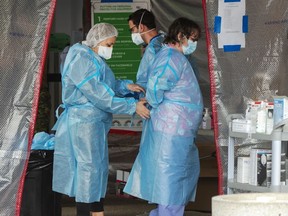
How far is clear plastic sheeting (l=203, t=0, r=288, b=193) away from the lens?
22.7ft

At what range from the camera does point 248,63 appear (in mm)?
6996

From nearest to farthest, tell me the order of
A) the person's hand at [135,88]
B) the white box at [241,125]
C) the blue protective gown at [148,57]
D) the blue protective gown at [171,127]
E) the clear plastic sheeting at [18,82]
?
the white box at [241,125] < the clear plastic sheeting at [18,82] < the blue protective gown at [171,127] < the person's hand at [135,88] < the blue protective gown at [148,57]

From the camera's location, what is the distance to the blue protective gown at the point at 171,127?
6859 mm

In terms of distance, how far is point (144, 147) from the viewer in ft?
23.2

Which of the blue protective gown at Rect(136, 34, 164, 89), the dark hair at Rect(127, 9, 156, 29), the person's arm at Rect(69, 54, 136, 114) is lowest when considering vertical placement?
the person's arm at Rect(69, 54, 136, 114)

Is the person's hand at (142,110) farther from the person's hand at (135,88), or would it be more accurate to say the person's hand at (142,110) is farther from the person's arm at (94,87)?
the person's hand at (135,88)

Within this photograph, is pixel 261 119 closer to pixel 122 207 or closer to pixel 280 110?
pixel 280 110

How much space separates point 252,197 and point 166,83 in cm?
266

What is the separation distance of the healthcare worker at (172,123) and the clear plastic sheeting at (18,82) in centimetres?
88

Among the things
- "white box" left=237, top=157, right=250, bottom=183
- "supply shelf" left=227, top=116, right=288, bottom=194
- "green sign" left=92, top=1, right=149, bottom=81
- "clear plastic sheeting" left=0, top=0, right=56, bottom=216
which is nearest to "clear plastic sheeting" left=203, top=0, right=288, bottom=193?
"white box" left=237, top=157, right=250, bottom=183

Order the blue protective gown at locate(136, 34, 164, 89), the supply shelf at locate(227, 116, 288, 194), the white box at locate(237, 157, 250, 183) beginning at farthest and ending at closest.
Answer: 1. the blue protective gown at locate(136, 34, 164, 89)
2. the white box at locate(237, 157, 250, 183)
3. the supply shelf at locate(227, 116, 288, 194)

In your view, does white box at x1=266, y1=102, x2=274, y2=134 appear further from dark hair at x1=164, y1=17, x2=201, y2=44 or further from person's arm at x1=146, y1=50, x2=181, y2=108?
dark hair at x1=164, y1=17, x2=201, y2=44

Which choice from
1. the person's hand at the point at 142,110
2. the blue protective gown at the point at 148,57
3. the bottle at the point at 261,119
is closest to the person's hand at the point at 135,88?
the blue protective gown at the point at 148,57

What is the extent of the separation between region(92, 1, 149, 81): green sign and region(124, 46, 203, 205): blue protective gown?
2684 millimetres
